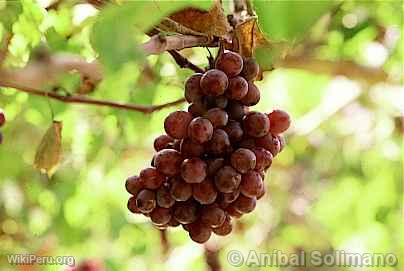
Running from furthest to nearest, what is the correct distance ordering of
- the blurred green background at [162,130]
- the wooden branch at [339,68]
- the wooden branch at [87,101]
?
the wooden branch at [339,68] < the blurred green background at [162,130] < the wooden branch at [87,101]

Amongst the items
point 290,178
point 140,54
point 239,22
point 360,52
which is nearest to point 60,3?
point 239,22

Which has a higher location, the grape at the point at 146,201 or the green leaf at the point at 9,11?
the green leaf at the point at 9,11

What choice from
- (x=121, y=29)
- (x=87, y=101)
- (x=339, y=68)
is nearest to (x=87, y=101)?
(x=87, y=101)

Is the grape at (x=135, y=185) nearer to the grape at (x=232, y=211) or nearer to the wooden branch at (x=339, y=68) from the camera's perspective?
the grape at (x=232, y=211)

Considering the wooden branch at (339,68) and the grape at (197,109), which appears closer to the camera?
the grape at (197,109)

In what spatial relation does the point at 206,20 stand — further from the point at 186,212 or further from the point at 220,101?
the point at 186,212

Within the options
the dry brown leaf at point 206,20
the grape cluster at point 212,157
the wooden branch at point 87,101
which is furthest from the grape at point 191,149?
the wooden branch at point 87,101

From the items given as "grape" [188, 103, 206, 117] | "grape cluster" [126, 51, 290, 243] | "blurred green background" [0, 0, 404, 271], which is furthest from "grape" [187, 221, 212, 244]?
"blurred green background" [0, 0, 404, 271]
